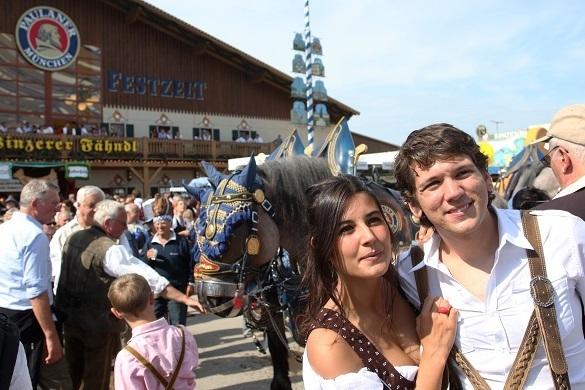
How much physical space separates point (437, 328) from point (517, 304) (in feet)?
0.81

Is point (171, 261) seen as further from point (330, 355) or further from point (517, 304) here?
point (517, 304)

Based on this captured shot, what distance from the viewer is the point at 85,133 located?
23.1m

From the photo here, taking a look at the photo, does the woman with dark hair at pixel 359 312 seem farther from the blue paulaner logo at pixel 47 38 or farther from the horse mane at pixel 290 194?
the blue paulaner logo at pixel 47 38

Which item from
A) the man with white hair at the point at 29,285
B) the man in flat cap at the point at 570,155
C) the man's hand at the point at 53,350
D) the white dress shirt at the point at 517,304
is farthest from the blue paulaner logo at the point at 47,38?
the white dress shirt at the point at 517,304

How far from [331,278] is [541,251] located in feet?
2.13

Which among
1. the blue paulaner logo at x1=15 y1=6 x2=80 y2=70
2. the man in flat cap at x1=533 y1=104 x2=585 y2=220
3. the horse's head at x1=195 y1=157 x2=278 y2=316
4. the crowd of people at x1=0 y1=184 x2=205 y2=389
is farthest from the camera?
the blue paulaner logo at x1=15 y1=6 x2=80 y2=70

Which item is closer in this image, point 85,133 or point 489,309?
point 489,309

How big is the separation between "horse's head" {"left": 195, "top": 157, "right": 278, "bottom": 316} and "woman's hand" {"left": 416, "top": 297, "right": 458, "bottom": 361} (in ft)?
6.25

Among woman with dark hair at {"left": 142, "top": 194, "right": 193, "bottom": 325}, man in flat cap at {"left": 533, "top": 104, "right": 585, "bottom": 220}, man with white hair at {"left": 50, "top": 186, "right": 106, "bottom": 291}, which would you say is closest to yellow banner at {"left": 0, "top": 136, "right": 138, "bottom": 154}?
woman with dark hair at {"left": 142, "top": 194, "right": 193, "bottom": 325}

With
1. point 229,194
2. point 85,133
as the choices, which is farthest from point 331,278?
point 85,133

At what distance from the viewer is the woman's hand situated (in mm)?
1463

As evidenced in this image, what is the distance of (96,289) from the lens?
3.98 metres

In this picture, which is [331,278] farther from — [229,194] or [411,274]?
[229,194]

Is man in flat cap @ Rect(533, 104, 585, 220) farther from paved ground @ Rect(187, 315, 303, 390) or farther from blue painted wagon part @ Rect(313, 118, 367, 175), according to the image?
paved ground @ Rect(187, 315, 303, 390)
